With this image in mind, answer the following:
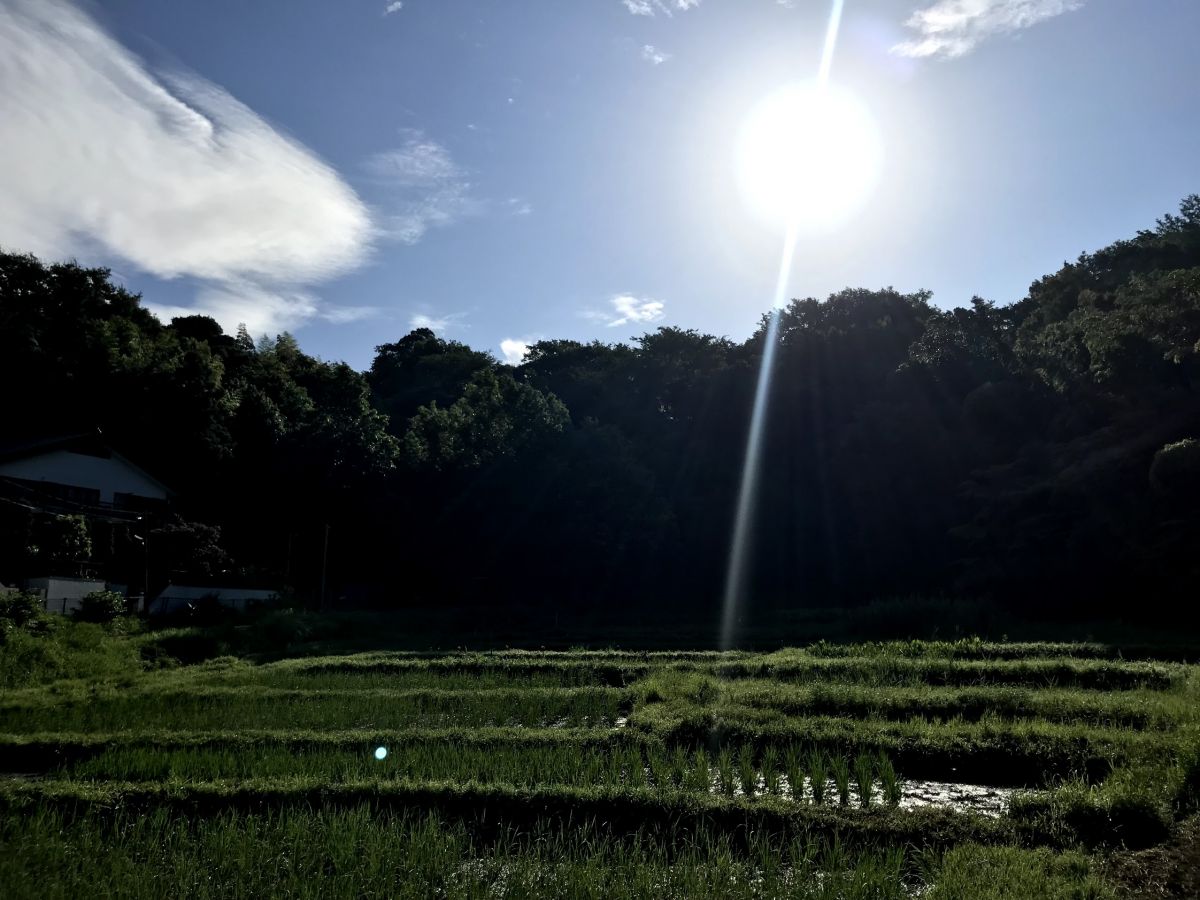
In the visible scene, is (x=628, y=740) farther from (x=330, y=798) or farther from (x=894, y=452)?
(x=894, y=452)

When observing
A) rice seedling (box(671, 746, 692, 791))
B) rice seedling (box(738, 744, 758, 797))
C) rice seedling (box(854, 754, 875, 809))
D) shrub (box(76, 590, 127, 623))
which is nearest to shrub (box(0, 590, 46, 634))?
shrub (box(76, 590, 127, 623))

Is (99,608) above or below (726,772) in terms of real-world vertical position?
above

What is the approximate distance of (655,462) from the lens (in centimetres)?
3378

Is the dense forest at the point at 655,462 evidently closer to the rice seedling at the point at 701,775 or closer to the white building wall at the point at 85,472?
the white building wall at the point at 85,472

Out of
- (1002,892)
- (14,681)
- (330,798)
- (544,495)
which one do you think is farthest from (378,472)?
(1002,892)

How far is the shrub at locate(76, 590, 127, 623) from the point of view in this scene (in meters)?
18.2

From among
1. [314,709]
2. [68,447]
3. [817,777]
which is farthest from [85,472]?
[817,777]

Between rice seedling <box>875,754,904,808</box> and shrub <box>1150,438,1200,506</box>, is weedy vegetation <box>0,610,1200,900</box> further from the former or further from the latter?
shrub <box>1150,438,1200,506</box>

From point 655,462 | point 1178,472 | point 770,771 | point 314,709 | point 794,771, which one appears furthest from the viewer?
point 655,462

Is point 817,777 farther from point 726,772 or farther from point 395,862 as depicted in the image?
point 395,862

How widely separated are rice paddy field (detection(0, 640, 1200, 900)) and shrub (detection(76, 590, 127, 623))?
21.9ft

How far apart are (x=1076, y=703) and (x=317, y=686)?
10785 mm

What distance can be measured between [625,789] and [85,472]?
25.2m

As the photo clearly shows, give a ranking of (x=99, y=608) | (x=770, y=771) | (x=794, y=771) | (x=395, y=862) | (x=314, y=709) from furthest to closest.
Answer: (x=99, y=608)
(x=314, y=709)
(x=770, y=771)
(x=794, y=771)
(x=395, y=862)
